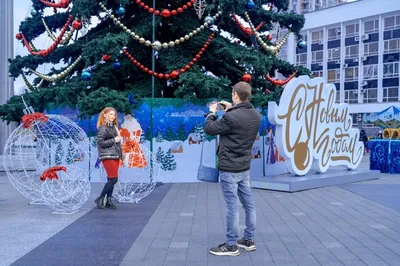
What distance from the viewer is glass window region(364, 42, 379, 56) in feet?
151

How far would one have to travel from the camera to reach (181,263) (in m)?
5.27

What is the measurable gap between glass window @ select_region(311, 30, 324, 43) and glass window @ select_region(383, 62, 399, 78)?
8.43m

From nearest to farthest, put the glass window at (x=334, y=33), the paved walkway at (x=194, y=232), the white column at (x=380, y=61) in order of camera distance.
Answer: the paved walkway at (x=194, y=232) < the white column at (x=380, y=61) < the glass window at (x=334, y=33)

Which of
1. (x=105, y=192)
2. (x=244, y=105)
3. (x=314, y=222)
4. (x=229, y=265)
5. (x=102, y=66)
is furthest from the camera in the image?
(x=102, y=66)

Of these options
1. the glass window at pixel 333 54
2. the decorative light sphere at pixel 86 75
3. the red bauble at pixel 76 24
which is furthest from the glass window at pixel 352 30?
the decorative light sphere at pixel 86 75

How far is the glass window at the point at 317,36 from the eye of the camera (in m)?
50.9

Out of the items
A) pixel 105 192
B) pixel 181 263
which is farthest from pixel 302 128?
pixel 181 263

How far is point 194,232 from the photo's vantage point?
6.84 metres

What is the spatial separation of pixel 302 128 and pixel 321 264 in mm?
6875

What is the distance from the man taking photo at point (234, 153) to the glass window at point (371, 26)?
4441 cm

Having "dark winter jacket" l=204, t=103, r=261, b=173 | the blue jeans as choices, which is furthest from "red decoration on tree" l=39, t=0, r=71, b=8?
the blue jeans

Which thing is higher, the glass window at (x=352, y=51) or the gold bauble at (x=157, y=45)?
the glass window at (x=352, y=51)

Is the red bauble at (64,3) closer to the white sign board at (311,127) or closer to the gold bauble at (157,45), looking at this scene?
the gold bauble at (157,45)

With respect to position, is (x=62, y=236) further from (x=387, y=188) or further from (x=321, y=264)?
(x=387, y=188)
